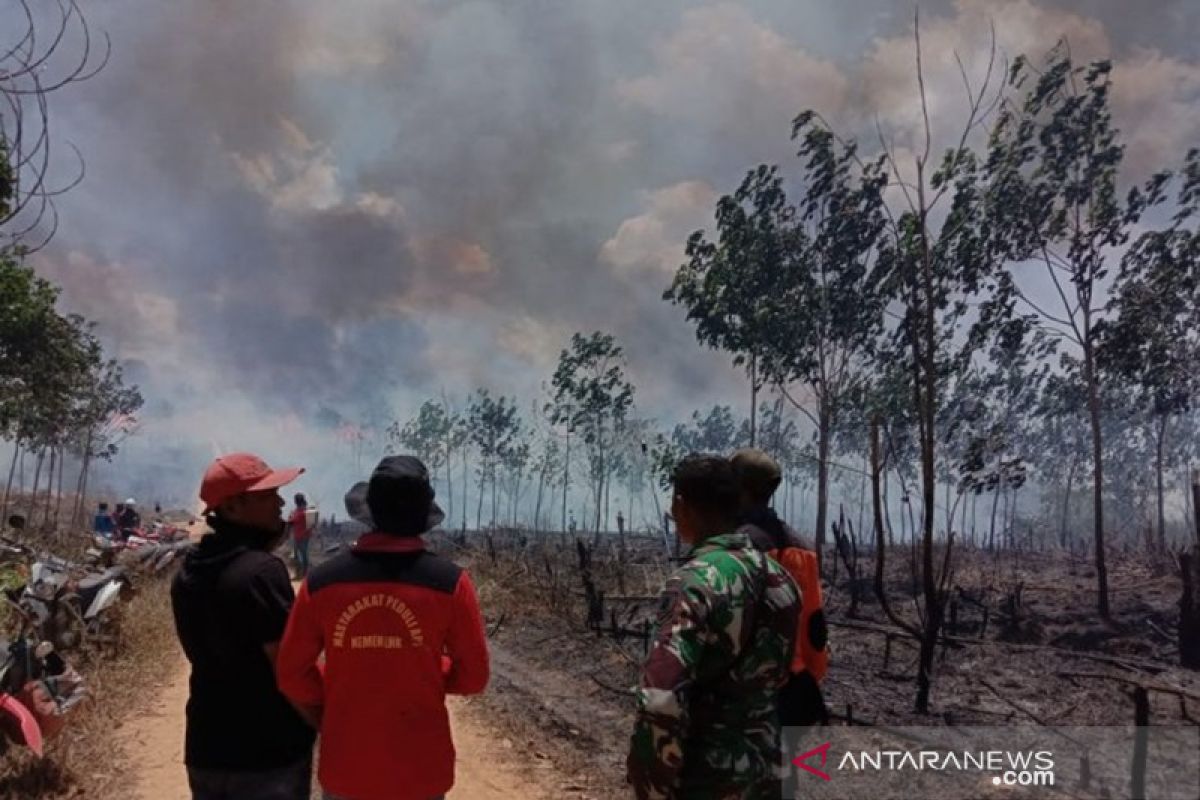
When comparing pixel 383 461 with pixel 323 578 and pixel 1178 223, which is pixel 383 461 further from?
pixel 1178 223

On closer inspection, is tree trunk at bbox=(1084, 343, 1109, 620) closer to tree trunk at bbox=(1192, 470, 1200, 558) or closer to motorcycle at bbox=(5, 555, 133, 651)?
tree trunk at bbox=(1192, 470, 1200, 558)

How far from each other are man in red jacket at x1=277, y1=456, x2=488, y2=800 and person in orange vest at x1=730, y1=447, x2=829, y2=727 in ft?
4.55

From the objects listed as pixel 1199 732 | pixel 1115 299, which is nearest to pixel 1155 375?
pixel 1115 299

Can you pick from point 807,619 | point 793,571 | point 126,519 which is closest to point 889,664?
point 807,619

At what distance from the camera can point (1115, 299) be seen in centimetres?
1805

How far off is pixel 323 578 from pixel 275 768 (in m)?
0.72

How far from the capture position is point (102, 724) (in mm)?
5727

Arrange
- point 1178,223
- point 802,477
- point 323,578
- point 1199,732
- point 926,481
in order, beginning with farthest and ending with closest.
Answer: point 802,477, point 1178,223, point 926,481, point 1199,732, point 323,578

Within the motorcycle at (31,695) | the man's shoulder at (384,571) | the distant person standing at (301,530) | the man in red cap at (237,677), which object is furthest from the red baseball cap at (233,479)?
the distant person standing at (301,530)

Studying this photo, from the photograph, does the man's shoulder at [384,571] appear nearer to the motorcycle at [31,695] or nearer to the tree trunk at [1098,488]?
the motorcycle at [31,695]

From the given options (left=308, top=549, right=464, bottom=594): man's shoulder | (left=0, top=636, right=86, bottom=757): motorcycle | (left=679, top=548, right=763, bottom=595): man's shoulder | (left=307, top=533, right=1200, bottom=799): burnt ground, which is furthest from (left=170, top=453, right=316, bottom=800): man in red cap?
(left=307, top=533, right=1200, bottom=799): burnt ground

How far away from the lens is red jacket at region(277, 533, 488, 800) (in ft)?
7.46

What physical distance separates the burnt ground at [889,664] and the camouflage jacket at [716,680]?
2.15 meters

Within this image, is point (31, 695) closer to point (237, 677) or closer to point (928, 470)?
point (237, 677)
